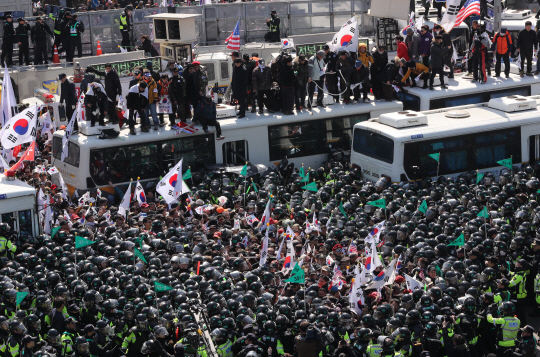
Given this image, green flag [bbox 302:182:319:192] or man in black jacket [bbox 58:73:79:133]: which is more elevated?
man in black jacket [bbox 58:73:79:133]

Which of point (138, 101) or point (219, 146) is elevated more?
point (138, 101)

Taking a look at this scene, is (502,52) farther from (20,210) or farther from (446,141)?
(20,210)

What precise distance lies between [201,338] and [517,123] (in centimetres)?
1039

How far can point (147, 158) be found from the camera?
19.7m

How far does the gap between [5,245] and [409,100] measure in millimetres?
10869

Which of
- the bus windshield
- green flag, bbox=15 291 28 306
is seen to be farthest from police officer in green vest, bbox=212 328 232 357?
the bus windshield

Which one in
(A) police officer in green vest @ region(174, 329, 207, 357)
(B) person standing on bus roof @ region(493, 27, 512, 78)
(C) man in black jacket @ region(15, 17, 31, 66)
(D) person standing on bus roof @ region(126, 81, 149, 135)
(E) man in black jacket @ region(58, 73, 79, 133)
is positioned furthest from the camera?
(C) man in black jacket @ region(15, 17, 31, 66)

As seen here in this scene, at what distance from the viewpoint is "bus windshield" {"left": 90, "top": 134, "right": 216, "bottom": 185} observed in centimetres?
1923

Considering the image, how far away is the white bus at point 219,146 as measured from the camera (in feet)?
63.2

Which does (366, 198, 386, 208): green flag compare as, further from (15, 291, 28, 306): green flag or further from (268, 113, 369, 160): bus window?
(15, 291, 28, 306): green flag

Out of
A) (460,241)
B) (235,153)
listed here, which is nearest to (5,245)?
(235,153)

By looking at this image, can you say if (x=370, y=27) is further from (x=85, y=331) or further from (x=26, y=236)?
(x=85, y=331)

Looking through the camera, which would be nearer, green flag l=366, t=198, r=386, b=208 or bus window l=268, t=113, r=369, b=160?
green flag l=366, t=198, r=386, b=208

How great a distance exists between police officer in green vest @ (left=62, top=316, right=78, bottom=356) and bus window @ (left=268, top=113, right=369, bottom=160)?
8612mm
